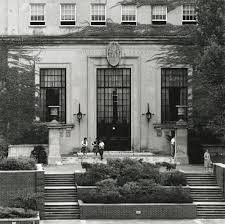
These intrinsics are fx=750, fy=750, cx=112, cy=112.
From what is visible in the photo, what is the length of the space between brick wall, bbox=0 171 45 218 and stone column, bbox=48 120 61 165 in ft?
32.9

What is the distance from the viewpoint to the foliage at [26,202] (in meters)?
34.6

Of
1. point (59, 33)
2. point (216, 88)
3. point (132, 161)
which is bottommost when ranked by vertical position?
point (132, 161)

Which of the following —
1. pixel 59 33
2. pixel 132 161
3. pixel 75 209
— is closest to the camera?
pixel 75 209

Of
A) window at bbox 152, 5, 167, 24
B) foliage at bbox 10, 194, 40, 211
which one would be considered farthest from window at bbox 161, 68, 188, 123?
foliage at bbox 10, 194, 40, 211

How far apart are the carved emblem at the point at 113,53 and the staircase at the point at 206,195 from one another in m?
13.8

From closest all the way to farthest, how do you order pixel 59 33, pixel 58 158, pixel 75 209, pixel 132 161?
pixel 75 209
pixel 132 161
pixel 58 158
pixel 59 33

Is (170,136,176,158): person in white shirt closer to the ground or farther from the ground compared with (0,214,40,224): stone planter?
farther from the ground

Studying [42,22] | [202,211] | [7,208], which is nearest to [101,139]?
[42,22]

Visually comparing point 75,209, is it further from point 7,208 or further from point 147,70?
point 147,70

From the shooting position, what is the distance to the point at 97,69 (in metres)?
52.2

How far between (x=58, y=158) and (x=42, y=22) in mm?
10573

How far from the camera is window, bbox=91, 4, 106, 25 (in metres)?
52.3

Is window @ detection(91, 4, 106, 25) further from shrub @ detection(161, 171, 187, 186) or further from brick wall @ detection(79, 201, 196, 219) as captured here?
brick wall @ detection(79, 201, 196, 219)

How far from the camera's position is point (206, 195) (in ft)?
126
